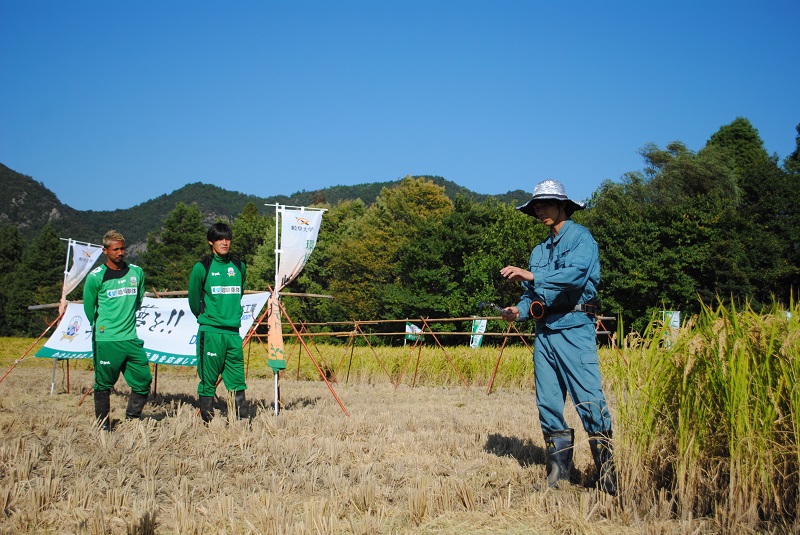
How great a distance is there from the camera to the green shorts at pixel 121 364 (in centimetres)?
669

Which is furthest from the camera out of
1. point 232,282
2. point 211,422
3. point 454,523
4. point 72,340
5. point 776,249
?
point 776,249

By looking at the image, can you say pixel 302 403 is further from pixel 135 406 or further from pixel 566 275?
pixel 566 275

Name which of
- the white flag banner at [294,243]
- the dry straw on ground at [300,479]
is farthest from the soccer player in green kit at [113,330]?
the white flag banner at [294,243]

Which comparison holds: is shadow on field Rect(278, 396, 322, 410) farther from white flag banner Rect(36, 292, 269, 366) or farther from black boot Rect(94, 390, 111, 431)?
black boot Rect(94, 390, 111, 431)

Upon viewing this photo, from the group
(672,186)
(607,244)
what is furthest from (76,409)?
(672,186)

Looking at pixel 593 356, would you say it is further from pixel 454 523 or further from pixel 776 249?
pixel 776 249

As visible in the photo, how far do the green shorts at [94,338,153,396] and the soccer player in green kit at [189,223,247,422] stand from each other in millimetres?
577

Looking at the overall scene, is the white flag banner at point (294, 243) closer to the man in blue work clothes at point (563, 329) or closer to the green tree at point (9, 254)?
the man in blue work clothes at point (563, 329)

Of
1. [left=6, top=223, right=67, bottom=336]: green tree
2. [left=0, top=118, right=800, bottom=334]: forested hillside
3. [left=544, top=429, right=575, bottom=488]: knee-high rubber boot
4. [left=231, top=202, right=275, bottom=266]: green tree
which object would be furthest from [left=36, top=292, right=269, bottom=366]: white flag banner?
[left=231, top=202, right=275, bottom=266]: green tree

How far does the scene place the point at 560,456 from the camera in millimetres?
4523

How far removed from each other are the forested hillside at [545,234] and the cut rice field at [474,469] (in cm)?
2912

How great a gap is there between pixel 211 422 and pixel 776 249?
37.0m

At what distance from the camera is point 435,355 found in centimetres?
1415

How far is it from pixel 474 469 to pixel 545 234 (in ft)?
137
